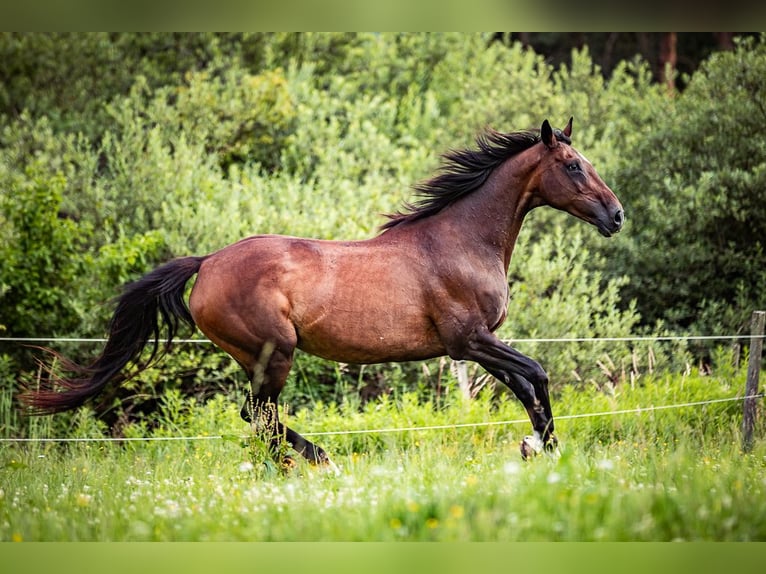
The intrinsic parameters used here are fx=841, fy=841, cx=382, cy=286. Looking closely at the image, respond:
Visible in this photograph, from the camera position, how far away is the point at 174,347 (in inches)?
355

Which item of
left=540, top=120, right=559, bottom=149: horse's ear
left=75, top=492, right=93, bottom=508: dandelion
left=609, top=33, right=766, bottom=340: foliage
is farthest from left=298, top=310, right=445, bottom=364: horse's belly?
left=609, top=33, right=766, bottom=340: foliage

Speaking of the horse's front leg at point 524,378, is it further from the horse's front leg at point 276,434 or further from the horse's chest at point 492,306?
the horse's front leg at point 276,434

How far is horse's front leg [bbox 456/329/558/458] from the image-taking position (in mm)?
5543

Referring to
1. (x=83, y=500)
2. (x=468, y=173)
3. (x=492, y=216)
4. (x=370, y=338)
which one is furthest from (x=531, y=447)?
(x=83, y=500)

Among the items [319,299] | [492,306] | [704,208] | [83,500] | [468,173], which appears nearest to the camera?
[83,500]

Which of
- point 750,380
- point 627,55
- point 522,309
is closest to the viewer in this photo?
point 750,380

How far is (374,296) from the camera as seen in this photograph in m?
5.66

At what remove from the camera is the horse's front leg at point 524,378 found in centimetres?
554

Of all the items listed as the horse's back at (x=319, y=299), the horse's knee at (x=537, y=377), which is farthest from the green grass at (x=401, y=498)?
the horse's back at (x=319, y=299)

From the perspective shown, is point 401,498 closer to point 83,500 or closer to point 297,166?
point 83,500

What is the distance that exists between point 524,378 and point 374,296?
1149mm

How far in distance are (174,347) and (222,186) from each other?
2626mm
